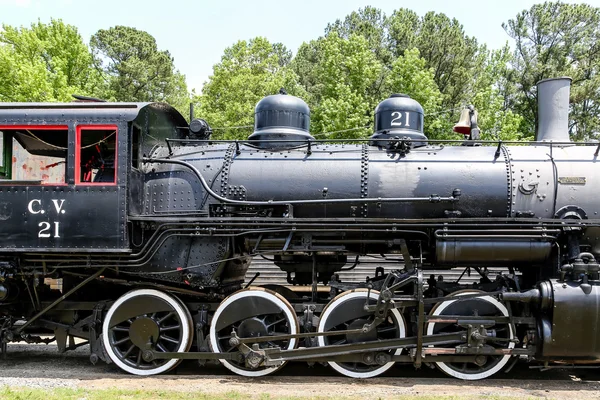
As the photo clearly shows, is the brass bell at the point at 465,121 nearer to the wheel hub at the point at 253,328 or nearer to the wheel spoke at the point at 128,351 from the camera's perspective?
the wheel hub at the point at 253,328

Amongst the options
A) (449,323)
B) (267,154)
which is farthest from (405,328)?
(267,154)

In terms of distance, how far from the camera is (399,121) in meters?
7.47

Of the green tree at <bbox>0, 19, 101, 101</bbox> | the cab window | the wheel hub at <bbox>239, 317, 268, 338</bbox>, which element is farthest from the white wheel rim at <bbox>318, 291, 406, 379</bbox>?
the green tree at <bbox>0, 19, 101, 101</bbox>

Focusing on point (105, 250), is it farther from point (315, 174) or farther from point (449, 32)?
point (449, 32)

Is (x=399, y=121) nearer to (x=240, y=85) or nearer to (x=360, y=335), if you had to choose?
Answer: (x=360, y=335)

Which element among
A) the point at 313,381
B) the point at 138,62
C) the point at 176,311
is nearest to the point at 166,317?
the point at 176,311

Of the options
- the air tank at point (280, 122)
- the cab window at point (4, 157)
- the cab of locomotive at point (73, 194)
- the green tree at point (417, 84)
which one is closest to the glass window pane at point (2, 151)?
the cab window at point (4, 157)

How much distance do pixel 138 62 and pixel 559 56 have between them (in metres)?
23.9

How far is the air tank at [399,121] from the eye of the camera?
7.41 m

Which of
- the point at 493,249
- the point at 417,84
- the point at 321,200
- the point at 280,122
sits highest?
the point at 417,84

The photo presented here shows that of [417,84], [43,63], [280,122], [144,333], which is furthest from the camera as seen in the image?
[417,84]

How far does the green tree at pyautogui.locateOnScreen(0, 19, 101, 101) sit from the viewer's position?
1958 cm

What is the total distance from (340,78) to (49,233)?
53.1ft

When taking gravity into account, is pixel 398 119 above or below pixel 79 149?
above
